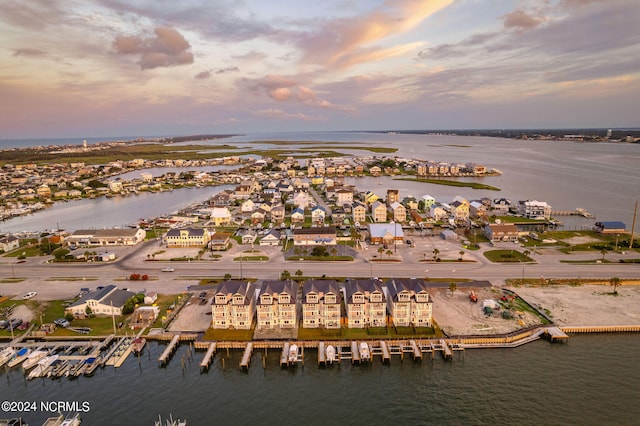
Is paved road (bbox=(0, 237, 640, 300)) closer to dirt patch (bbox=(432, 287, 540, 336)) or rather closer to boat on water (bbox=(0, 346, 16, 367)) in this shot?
dirt patch (bbox=(432, 287, 540, 336))

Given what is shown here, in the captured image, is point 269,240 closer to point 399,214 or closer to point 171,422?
point 399,214

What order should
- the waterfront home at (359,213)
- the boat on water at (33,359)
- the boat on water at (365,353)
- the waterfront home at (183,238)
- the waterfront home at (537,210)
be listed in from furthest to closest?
the waterfront home at (537,210) < the waterfront home at (359,213) < the waterfront home at (183,238) < the boat on water at (365,353) < the boat on water at (33,359)

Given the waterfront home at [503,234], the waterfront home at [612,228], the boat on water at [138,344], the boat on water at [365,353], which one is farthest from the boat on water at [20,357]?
the waterfront home at [612,228]

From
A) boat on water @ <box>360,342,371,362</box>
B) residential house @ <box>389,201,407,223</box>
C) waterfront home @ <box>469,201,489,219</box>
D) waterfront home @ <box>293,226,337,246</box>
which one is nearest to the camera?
boat on water @ <box>360,342,371,362</box>

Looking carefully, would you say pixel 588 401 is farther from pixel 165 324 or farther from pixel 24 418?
pixel 24 418

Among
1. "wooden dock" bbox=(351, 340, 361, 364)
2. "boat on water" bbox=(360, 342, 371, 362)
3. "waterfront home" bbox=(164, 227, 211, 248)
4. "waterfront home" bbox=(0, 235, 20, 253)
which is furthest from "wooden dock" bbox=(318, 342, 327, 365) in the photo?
"waterfront home" bbox=(0, 235, 20, 253)

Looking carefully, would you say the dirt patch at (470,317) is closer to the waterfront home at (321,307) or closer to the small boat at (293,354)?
the waterfront home at (321,307)
